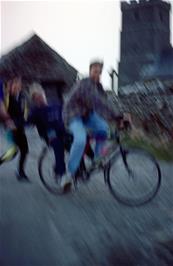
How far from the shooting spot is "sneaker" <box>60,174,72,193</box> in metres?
6.74

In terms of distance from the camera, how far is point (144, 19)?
276ft

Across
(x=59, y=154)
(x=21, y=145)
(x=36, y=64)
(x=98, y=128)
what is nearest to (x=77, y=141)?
(x=98, y=128)

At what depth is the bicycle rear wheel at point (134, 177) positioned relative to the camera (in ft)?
20.6

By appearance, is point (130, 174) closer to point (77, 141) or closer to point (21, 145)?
point (77, 141)

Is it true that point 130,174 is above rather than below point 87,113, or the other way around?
below

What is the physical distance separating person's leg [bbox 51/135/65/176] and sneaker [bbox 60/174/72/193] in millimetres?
70

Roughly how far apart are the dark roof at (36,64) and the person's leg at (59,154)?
25.6 meters

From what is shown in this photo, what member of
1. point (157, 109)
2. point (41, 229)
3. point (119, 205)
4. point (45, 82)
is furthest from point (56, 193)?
point (45, 82)

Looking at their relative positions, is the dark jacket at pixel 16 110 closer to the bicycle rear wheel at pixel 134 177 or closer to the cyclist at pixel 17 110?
the cyclist at pixel 17 110

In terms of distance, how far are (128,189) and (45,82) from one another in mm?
27124

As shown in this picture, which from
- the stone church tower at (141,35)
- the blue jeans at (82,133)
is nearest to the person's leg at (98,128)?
the blue jeans at (82,133)

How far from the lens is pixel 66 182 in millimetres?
6742

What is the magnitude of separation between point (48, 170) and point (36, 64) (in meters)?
27.2

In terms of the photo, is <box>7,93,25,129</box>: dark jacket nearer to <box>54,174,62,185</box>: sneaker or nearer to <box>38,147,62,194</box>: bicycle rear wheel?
<box>38,147,62,194</box>: bicycle rear wheel
